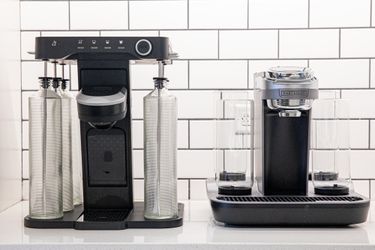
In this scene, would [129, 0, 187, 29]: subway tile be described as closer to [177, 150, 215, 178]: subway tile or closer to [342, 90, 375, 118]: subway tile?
[177, 150, 215, 178]: subway tile

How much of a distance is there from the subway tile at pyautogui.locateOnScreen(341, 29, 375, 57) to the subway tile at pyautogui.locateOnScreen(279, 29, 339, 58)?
0.8 inches

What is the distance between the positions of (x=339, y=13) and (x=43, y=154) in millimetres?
740

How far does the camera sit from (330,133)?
3.69 feet

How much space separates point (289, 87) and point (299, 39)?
37 cm

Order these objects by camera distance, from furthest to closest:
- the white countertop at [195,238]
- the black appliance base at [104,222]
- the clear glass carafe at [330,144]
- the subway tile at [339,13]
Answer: the subway tile at [339,13] < the clear glass carafe at [330,144] < the black appliance base at [104,222] < the white countertop at [195,238]

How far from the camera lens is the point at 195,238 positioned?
0.86m

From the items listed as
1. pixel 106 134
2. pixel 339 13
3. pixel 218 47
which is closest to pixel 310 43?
pixel 339 13

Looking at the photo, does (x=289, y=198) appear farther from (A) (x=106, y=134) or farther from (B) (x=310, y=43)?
(B) (x=310, y=43)

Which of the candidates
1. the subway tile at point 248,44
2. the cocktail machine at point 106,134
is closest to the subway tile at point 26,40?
the cocktail machine at point 106,134

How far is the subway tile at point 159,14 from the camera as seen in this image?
49.8 inches

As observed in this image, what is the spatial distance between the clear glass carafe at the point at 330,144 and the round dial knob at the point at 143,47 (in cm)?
39

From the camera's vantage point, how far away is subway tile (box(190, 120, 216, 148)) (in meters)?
1.28

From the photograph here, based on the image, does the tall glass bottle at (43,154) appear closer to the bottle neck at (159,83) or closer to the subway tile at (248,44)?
the bottle neck at (159,83)

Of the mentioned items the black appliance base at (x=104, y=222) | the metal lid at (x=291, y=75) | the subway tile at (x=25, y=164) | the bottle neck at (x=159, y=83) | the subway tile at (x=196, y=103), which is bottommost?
the black appliance base at (x=104, y=222)
